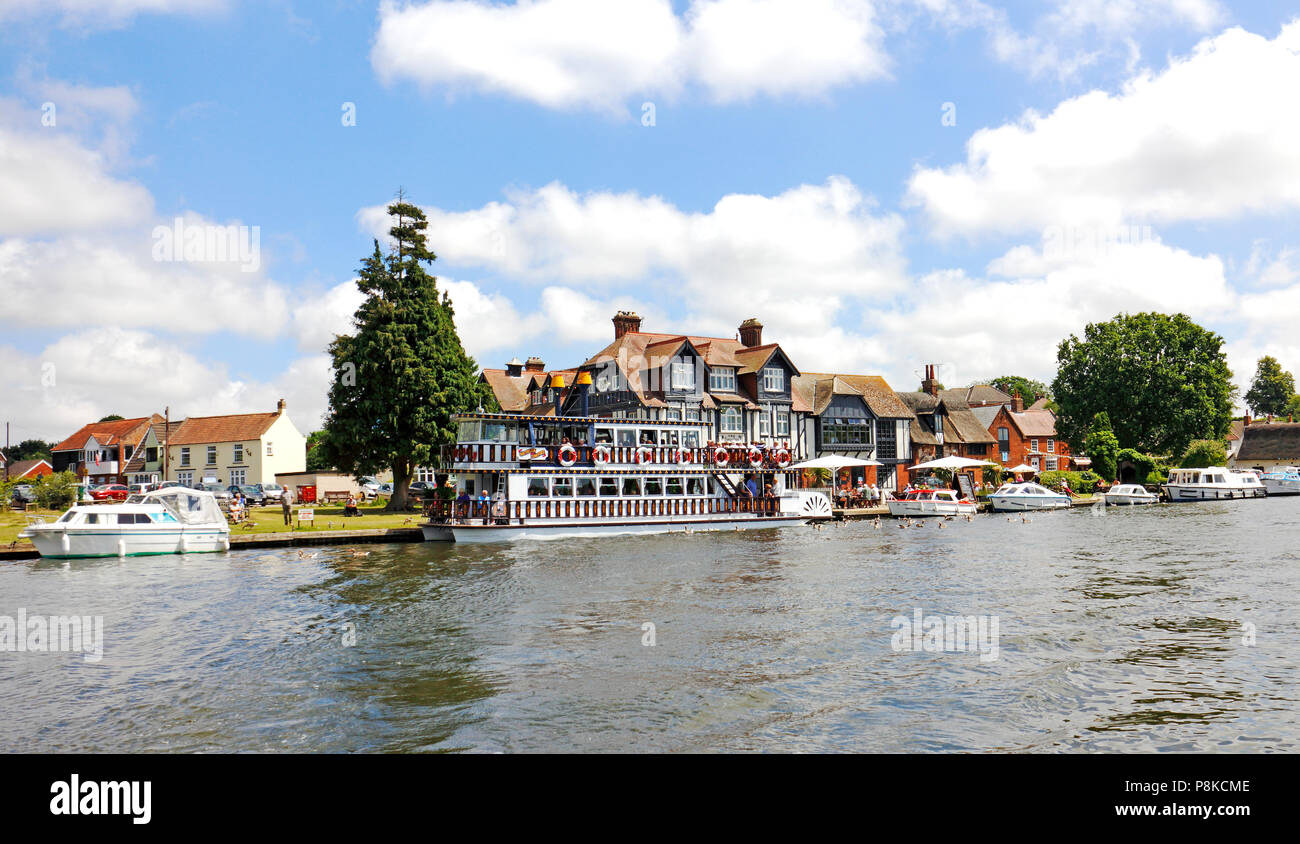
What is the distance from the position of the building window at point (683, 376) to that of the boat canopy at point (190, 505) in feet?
103

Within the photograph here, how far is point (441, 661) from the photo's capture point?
1530cm

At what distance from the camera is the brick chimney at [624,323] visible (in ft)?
217

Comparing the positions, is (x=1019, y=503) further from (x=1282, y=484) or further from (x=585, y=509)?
(x=1282, y=484)

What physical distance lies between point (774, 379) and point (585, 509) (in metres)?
27.6

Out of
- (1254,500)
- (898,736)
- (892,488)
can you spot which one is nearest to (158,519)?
(898,736)

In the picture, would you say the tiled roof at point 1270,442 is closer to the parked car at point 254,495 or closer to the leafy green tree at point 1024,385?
the leafy green tree at point 1024,385

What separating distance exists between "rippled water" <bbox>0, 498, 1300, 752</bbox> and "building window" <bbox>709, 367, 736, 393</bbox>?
34.5 metres

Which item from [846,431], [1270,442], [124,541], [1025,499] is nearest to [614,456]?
[124,541]

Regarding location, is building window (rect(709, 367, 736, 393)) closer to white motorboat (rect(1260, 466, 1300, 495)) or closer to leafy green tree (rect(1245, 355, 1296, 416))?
white motorboat (rect(1260, 466, 1300, 495))

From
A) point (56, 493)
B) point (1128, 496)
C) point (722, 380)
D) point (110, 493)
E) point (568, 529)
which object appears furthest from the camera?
point (1128, 496)

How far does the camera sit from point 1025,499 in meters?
59.5

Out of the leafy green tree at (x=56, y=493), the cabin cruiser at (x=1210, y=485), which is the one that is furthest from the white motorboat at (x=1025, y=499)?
the leafy green tree at (x=56, y=493)

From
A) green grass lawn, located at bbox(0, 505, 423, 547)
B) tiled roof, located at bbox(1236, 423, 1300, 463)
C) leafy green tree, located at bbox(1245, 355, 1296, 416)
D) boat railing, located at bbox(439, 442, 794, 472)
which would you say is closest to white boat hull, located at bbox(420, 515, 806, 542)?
boat railing, located at bbox(439, 442, 794, 472)

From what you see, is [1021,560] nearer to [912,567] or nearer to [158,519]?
[912,567]
